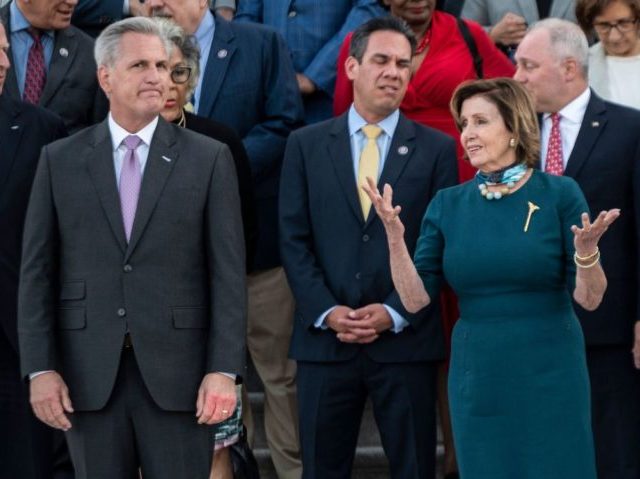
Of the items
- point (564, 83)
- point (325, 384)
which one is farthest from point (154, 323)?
point (564, 83)

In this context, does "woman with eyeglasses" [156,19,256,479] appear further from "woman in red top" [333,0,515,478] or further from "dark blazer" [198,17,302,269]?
"woman in red top" [333,0,515,478]

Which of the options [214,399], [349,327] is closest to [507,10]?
[349,327]

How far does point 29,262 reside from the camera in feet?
16.8

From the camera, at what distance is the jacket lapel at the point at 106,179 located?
201 inches

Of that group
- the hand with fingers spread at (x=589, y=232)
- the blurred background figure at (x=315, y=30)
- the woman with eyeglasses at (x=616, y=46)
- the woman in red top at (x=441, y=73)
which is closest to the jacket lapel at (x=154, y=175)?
the hand with fingers spread at (x=589, y=232)

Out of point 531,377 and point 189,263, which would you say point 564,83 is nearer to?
point 531,377

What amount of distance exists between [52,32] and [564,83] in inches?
94.1

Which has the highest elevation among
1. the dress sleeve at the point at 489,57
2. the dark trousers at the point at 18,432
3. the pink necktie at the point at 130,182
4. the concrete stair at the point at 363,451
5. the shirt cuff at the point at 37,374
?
the dress sleeve at the point at 489,57

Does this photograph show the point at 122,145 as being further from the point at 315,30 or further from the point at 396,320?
the point at 315,30

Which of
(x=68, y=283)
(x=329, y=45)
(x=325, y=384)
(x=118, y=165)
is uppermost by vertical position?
(x=329, y=45)

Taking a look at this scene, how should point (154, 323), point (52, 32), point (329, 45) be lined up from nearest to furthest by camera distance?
point (154, 323) < point (52, 32) < point (329, 45)

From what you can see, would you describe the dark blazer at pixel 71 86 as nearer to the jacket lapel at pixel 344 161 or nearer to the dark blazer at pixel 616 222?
the jacket lapel at pixel 344 161

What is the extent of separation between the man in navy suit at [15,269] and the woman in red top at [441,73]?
5.13 ft

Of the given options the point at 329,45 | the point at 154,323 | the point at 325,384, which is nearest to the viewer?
the point at 154,323
